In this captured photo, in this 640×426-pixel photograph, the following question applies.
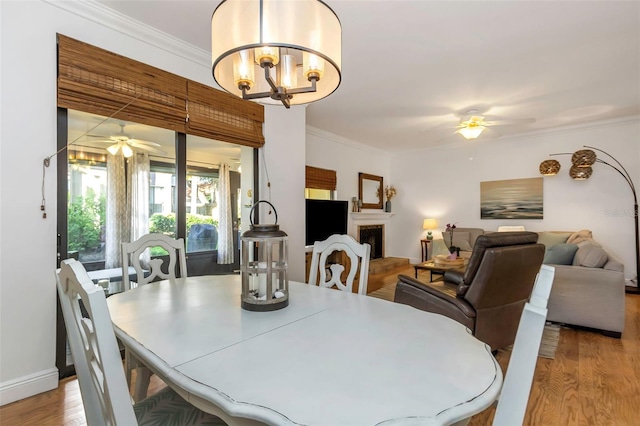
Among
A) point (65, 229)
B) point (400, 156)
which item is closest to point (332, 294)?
point (65, 229)

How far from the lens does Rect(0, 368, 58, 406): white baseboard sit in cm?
186

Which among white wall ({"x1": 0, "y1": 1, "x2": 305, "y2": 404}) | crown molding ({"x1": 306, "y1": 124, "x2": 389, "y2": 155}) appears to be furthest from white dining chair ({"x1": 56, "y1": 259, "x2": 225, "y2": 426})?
crown molding ({"x1": 306, "y1": 124, "x2": 389, "y2": 155})

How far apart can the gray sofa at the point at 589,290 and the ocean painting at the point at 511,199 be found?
251cm

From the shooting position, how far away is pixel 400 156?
24.0 feet

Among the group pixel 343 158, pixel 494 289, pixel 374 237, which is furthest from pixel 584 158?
pixel 494 289

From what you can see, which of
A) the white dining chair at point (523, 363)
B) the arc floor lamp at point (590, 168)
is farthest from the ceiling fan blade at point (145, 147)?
the arc floor lamp at point (590, 168)

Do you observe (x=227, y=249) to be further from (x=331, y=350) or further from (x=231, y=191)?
(x=331, y=350)

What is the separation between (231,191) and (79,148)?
1458 mm

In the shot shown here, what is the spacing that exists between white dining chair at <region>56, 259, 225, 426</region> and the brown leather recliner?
6.34ft

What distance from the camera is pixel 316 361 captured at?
87cm

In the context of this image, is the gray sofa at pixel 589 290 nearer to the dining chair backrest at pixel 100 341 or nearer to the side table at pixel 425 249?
the side table at pixel 425 249

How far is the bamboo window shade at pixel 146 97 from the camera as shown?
2.11m

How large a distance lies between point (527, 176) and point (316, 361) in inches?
245

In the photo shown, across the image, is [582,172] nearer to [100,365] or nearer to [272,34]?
[272,34]
